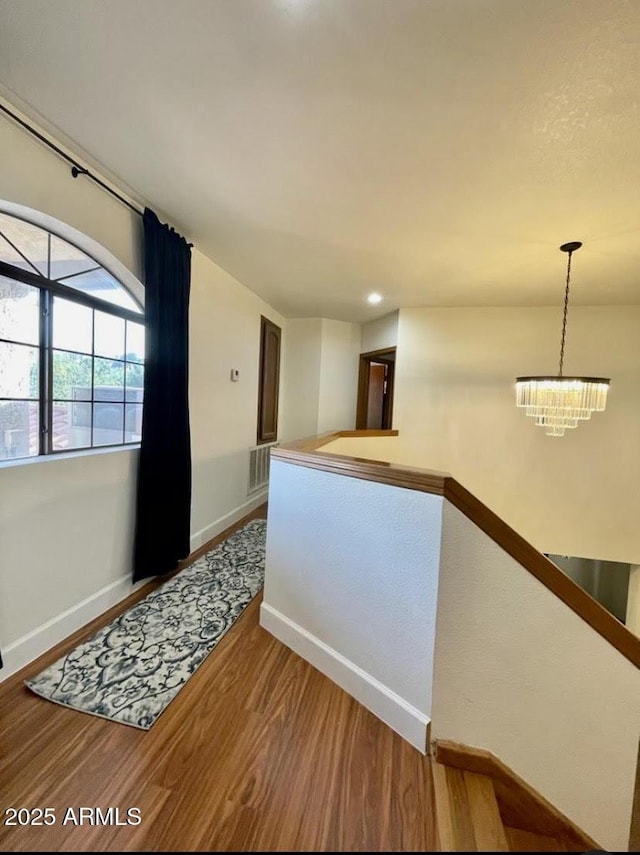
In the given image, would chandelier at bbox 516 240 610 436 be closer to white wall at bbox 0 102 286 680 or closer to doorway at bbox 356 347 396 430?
doorway at bbox 356 347 396 430

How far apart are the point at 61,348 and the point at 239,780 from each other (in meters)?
2.14

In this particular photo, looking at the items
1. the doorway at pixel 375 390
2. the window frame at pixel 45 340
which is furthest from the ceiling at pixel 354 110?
the doorway at pixel 375 390

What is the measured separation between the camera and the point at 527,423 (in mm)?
4086

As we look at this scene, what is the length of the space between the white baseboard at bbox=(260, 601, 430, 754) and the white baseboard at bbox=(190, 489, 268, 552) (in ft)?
4.11

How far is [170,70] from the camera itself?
129 centimetres

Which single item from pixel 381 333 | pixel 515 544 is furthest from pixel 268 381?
pixel 515 544

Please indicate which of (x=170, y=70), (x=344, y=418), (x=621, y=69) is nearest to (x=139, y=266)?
(x=170, y=70)

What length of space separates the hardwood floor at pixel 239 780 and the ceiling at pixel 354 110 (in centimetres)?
252

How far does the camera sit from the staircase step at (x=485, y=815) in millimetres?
1102

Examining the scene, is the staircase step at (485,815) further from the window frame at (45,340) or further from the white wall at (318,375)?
the white wall at (318,375)

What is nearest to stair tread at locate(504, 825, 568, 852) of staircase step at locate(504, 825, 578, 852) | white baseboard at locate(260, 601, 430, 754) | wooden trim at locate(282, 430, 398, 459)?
staircase step at locate(504, 825, 578, 852)

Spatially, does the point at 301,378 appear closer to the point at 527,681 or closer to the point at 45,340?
the point at 45,340

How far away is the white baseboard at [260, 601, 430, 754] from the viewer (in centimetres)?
135

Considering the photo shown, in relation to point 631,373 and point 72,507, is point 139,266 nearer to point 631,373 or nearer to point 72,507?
point 72,507
